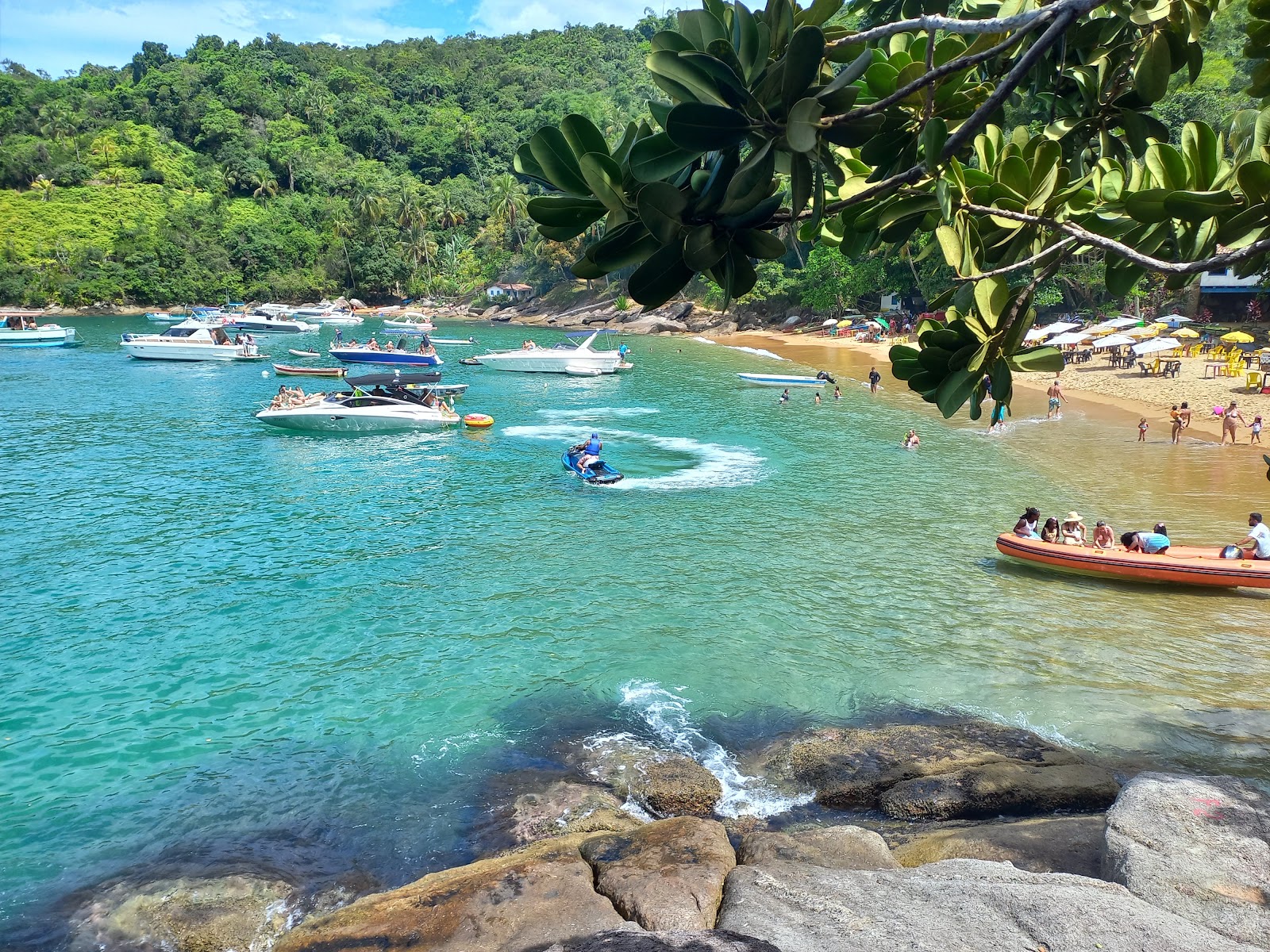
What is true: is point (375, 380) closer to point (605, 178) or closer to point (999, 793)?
point (999, 793)

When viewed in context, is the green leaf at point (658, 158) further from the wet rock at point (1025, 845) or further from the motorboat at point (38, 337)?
the motorboat at point (38, 337)

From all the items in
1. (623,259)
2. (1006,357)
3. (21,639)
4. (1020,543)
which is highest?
(623,259)

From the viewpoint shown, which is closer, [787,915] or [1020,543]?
[787,915]

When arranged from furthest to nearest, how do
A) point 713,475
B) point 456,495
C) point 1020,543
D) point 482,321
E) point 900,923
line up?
point 482,321 < point 713,475 < point 456,495 < point 1020,543 < point 900,923

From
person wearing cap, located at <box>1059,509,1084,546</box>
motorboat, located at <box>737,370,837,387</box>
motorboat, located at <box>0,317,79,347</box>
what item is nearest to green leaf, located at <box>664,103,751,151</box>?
person wearing cap, located at <box>1059,509,1084,546</box>

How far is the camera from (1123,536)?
49.0ft

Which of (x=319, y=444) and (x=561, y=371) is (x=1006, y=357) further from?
(x=561, y=371)

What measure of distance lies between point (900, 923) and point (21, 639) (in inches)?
524

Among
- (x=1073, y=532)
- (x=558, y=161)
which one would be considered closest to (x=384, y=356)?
(x=1073, y=532)

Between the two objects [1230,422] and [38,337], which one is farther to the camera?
[38,337]

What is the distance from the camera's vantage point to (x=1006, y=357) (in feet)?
12.2

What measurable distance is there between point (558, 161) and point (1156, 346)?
36.2 m

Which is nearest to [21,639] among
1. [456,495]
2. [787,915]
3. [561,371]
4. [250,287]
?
[456,495]

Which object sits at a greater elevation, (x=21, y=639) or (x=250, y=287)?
(x=250, y=287)
